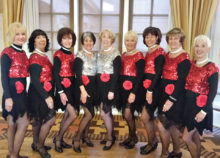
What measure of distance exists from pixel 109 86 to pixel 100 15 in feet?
6.09

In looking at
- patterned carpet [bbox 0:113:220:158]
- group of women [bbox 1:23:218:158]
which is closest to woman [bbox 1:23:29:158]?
group of women [bbox 1:23:218:158]

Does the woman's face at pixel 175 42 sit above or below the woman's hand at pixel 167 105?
above

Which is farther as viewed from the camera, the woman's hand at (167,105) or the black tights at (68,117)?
the black tights at (68,117)

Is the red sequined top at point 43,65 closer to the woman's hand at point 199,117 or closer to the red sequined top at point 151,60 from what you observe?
the red sequined top at point 151,60

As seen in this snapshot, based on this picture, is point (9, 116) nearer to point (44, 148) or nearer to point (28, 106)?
point (28, 106)

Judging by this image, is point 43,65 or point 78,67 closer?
point 43,65

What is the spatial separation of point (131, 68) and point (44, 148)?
4.46 feet

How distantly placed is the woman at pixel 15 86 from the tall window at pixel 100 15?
A: 1.84 m

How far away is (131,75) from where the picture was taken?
2256mm

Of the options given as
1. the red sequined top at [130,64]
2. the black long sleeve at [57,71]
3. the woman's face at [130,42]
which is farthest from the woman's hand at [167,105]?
the black long sleeve at [57,71]

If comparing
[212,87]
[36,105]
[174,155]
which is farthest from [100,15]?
[174,155]

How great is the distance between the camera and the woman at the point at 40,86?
2016 mm

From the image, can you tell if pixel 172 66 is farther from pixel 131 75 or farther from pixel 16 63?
pixel 16 63

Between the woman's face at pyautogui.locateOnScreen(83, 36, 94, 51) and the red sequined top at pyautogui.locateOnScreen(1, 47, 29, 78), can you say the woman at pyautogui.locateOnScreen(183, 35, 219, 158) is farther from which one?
the red sequined top at pyautogui.locateOnScreen(1, 47, 29, 78)
